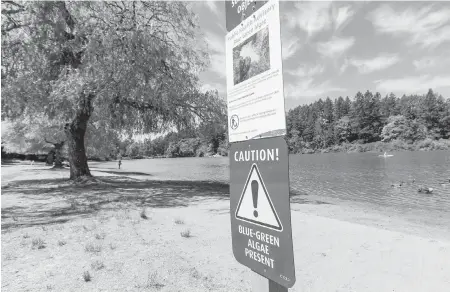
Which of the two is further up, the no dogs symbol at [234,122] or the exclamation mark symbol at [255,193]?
the no dogs symbol at [234,122]

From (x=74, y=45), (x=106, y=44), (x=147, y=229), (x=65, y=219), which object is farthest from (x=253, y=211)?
(x=74, y=45)

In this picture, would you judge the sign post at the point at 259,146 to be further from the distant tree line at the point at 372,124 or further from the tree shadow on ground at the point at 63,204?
the distant tree line at the point at 372,124

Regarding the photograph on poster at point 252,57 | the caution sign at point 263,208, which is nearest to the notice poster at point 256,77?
the photograph on poster at point 252,57

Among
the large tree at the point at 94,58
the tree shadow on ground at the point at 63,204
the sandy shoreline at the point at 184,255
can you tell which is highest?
the large tree at the point at 94,58

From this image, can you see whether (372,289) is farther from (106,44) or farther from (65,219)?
(106,44)

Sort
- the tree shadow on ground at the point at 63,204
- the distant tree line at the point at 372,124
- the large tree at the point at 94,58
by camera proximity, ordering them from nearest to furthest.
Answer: the tree shadow on ground at the point at 63,204 < the large tree at the point at 94,58 < the distant tree line at the point at 372,124

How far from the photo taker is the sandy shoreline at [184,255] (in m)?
4.78

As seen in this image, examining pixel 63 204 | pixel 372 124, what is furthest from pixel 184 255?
pixel 372 124

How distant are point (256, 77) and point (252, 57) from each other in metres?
0.17

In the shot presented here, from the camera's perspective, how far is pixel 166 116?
1786cm

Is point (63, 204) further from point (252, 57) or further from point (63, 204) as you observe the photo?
point (252, 57)

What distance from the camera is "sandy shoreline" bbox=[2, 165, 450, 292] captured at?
15.7ft

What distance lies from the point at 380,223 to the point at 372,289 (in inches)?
241

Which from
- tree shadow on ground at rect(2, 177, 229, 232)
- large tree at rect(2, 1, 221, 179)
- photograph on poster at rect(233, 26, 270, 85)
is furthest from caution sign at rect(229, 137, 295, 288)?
large tree at rect(2, 1, 221, 179)
